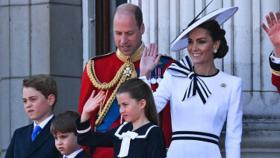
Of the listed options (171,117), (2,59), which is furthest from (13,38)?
(171,117)

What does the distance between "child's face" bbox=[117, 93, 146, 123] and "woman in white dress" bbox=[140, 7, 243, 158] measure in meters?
0.42

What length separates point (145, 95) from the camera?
9250 mm

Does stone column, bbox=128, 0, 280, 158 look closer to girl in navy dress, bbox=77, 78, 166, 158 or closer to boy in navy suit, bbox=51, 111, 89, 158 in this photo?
boy in navy suit, bbox=51, 111, 89, 158

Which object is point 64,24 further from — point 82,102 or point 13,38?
point 82,102

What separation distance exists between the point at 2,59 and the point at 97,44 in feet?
3.01

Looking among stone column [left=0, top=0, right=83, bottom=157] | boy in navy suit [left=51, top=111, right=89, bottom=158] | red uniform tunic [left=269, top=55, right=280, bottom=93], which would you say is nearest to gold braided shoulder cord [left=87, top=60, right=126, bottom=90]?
boy in navy suit [left=51, top=111, right=89, bottom=158]

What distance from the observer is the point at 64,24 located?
13.1 m

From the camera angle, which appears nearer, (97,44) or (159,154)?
(159,154)

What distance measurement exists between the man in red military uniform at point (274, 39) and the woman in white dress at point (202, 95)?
232 mm

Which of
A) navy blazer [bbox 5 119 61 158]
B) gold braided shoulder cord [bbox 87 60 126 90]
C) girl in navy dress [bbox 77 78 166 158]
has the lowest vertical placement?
navy blazer [bbox 5 119 61 158]

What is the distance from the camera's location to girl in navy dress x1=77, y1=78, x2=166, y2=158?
30.0 feet

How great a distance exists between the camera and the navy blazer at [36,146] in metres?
10.5

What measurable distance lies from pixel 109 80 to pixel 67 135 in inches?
17.8

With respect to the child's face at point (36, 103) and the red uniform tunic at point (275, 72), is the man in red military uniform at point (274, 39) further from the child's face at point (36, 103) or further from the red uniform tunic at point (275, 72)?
the child's face at point (36, 103)
